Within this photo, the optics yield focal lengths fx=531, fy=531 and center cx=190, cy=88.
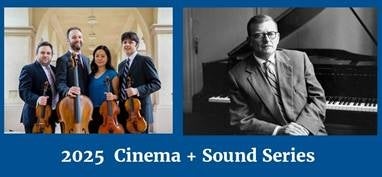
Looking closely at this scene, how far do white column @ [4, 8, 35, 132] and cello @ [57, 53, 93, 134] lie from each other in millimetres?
286

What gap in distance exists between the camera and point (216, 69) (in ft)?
11.4

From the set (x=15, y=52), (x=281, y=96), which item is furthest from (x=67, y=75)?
(x=281, y=96)

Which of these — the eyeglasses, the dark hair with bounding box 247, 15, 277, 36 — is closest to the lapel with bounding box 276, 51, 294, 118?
the eyeglasses

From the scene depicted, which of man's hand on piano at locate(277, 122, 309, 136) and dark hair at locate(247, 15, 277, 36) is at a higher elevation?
dark hair at locate(247, 15, 277, 36)

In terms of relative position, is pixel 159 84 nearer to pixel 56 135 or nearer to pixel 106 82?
pixel 106 82

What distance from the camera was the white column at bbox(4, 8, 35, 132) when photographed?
3.47 meters

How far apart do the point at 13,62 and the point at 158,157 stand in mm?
1141

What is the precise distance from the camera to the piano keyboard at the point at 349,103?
3367 millimetres

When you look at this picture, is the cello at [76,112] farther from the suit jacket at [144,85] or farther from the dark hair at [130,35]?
the dark hair at [130,35]

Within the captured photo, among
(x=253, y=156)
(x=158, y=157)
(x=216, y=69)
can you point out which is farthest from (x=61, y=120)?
(x=253, y=156)

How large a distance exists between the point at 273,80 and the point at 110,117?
1.09m

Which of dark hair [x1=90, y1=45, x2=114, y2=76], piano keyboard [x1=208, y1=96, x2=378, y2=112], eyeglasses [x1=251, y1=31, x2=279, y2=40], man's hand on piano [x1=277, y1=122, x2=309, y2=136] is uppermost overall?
eyeglasses [x1=251, y1=31, x2=279, y2=40]

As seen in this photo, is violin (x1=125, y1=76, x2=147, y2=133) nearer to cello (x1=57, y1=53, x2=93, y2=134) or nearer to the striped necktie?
cello (x1=57, y1=53, x2=93, y2=134)

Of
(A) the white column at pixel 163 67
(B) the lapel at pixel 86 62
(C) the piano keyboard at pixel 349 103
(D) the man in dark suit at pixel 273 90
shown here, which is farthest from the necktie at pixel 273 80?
(B) the lapel at pixel 86 62
